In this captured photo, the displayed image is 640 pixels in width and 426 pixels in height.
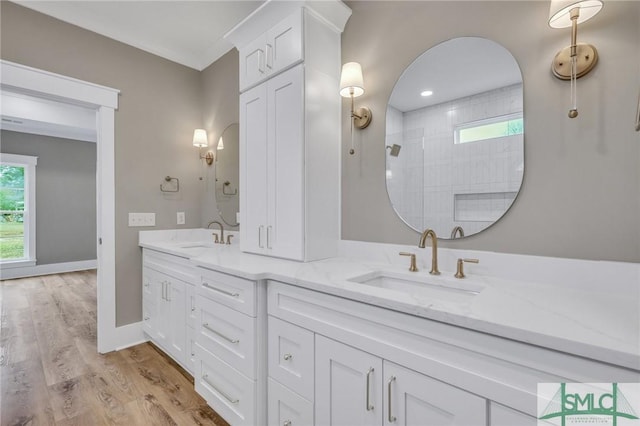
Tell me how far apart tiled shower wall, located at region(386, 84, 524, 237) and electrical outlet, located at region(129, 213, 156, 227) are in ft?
7.70

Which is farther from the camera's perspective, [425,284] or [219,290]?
[219,290]

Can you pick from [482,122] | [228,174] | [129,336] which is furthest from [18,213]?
[482,122]

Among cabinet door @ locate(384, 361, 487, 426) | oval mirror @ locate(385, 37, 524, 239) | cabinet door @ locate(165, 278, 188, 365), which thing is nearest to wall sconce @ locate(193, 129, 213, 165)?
cabinet door @ locate(165, 278, 188, 365)

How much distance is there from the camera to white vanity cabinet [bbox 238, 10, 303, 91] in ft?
5.78

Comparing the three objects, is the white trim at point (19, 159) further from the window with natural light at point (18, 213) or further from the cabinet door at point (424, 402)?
the cabinet door at point (424, 402)

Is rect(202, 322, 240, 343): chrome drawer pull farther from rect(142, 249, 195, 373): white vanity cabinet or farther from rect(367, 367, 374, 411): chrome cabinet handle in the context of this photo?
rect(367, 367, 374, 411): chrome cabinet handle

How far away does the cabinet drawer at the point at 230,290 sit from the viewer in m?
1.46

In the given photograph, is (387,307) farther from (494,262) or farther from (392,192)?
(392,192)

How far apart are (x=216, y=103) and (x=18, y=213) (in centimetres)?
522

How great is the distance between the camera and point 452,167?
150 cm

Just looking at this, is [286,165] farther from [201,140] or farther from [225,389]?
[201,140]

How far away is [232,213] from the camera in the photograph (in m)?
2.79

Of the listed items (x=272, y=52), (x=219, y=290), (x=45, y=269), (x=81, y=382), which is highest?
(x=272, y=52)

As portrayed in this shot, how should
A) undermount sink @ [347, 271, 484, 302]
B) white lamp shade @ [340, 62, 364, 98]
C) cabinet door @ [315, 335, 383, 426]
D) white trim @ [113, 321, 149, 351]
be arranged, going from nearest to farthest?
cabinet door @ [315, 335, 383, 426] < undermount sink @ [347, 271, 484, 302] < white lamp shade @ [340, 62, 364, 98] < white trim @ [113, 321, 149, 351]
